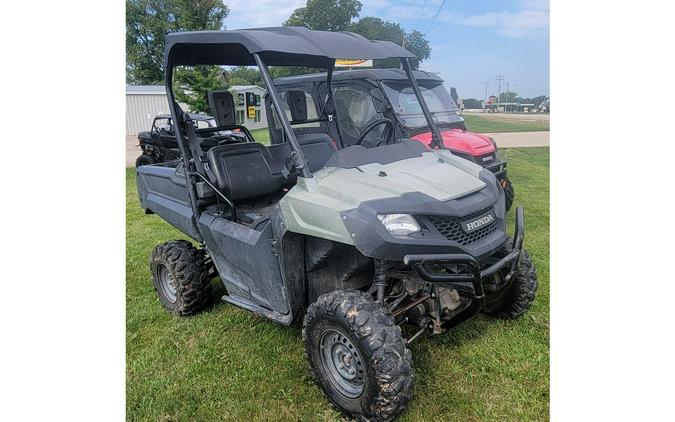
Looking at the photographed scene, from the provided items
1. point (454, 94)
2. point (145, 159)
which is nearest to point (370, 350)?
point (454, 94)

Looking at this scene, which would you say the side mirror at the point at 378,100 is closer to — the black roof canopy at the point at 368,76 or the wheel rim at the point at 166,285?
the black roof canopy at the point at 368,76

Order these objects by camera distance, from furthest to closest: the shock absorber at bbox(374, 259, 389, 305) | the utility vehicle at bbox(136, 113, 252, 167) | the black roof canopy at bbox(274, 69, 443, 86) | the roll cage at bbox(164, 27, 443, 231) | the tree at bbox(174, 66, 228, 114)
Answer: the utility vehicle at bbox(136, 113, 252, 167) → the black roof canopy at bbox(274, 69, 443, 86) → the tree at bbox(174, 66, 228, 114) → the roll cage at bbox(164, 27, 443, 231) → the shock absorber at bbox(374, 259, 389, 305)

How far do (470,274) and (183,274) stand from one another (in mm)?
2092

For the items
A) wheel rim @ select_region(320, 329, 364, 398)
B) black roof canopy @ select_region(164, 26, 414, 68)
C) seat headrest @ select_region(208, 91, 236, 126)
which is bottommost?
wheel rim @ select_region(320, 329, 364, 398)

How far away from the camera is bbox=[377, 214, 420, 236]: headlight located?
2.13 meters

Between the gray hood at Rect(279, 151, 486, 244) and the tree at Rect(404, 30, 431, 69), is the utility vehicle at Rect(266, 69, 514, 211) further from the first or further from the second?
the gray hood at Rect(279, 151, 486, 244)

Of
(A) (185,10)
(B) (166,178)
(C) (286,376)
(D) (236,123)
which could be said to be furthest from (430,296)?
(A) (185,10)

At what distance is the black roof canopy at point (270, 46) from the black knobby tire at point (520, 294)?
5.10 ft

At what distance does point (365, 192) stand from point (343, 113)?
4.51 m

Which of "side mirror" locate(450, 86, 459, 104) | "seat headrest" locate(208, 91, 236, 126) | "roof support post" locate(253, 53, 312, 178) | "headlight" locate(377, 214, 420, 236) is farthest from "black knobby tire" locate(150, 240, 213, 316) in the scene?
"side mirror" locate(450, 86, 459, 104)

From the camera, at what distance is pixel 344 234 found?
2.16 m

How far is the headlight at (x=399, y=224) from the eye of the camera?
7.00 ft

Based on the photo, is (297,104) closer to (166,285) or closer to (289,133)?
(289,133)
